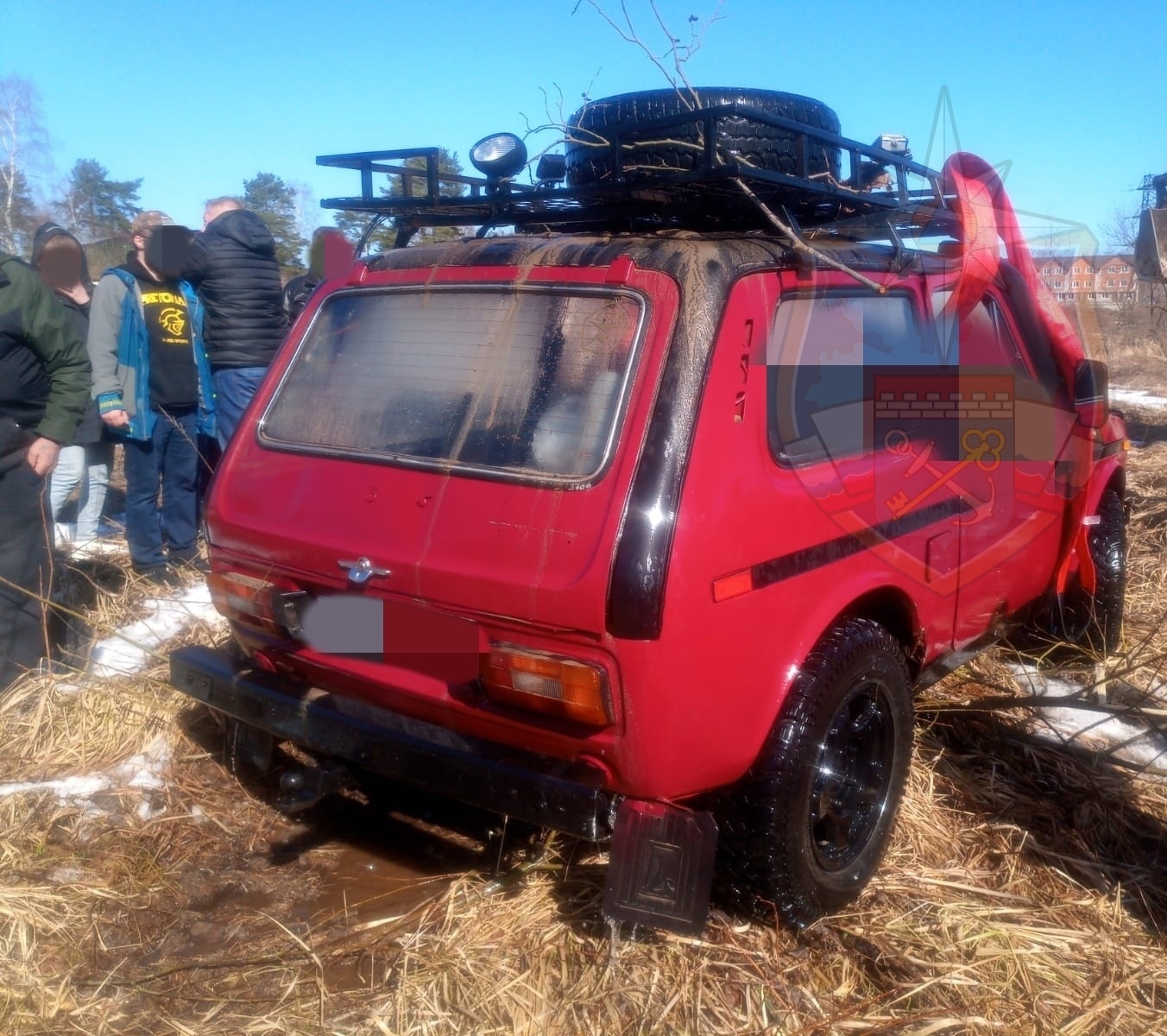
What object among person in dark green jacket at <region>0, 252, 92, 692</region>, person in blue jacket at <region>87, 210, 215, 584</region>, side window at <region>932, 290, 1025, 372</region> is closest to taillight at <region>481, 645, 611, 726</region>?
side window at <region>932, 290, 1025, 372</region>

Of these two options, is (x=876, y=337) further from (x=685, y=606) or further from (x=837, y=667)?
(x=685, y=606)

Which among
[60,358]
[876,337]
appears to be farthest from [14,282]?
[876,337]

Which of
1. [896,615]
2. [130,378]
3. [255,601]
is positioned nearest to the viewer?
[255,601]

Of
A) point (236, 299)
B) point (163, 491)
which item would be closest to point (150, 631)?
point (163, 491)

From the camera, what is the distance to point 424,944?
2637 millimetres

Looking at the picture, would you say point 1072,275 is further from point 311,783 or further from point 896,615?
point 311,783

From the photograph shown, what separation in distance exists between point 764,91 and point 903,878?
266 cm

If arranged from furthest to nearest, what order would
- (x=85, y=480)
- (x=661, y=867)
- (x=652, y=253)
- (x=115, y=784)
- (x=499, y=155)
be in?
(x=85, y=480) → (x=115, y=784) → (x=499, y=155) → (x=652, y=253) → (x=661, y=867)

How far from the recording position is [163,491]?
523cm

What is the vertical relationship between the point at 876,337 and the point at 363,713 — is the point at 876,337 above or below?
above

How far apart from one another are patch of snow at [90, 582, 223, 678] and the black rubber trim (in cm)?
250

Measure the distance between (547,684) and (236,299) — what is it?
4.15 meters

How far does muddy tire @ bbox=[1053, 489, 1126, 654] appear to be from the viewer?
4328 millimetres

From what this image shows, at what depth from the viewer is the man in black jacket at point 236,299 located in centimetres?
554
